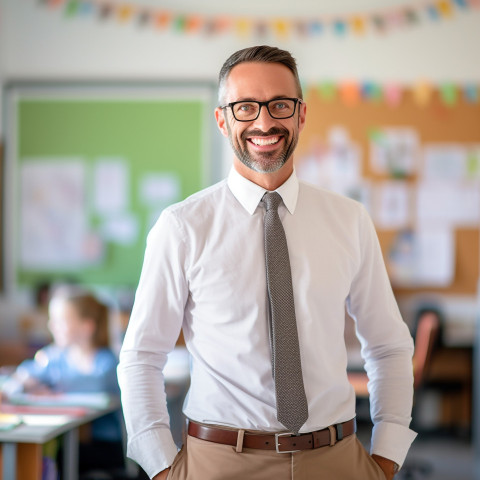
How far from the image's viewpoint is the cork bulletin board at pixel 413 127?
5461 mm

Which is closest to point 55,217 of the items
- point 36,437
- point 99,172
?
point 99,172

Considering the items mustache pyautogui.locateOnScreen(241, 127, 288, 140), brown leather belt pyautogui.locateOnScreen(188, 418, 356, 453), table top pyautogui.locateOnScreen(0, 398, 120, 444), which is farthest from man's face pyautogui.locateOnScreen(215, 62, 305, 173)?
table top pyautogui.locateOnScreen(0, 398, 120, 444)

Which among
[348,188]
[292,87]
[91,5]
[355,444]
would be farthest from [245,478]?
[91,5]

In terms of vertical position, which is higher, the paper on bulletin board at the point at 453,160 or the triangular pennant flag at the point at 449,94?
the triangular pennant flag at the point at 449,94

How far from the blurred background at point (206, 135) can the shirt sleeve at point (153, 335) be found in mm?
3813

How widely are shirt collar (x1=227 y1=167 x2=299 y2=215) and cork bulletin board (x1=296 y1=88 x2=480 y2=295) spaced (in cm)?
391

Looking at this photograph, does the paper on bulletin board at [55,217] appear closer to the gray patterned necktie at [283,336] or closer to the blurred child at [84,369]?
the blurred child at [84,369]

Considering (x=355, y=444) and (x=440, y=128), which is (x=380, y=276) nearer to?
(x=355, y=444)

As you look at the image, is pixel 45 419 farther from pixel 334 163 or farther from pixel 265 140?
pixel 334 163

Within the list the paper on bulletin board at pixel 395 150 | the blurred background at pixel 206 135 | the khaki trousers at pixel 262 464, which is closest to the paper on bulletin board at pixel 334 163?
the blurred background at pixel 206 135

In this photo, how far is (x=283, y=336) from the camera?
1523 mm

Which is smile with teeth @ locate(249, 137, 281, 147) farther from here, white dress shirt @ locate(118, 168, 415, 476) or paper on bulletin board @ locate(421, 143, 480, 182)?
paper on bulletin board @ locate(421, 143, 480, 182)

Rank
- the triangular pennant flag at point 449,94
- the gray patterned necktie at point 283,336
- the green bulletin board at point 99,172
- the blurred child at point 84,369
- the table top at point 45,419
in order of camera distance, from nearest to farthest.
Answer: the gray patterned necktie at point 283,336 < the table top at point 45,419 < the blurred child at point 84,369 < the triangular pennant flag at point 449,94 < the green bulletin board at point 99,172

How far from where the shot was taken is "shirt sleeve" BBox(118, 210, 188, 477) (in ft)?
5.24
